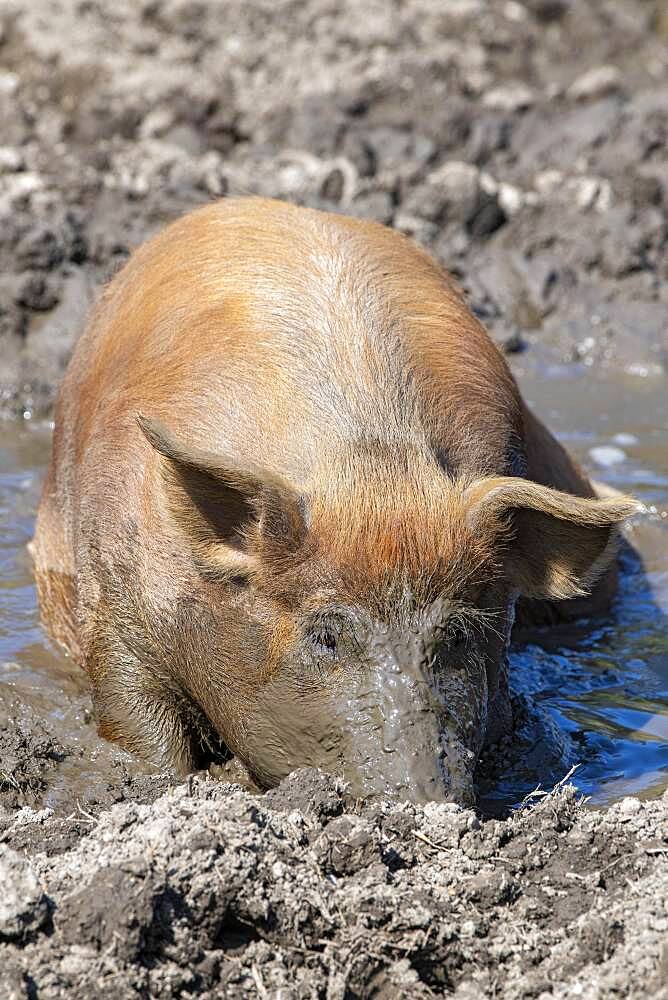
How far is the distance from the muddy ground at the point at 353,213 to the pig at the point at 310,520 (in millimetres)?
251

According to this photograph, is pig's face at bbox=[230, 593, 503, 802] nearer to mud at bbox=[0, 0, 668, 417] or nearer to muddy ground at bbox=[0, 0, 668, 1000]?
muddy ground at bbox=[0, 0, 668, 1000]

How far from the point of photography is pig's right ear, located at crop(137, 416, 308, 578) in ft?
13.2

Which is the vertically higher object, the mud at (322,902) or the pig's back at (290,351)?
the pig's back at (290,351)

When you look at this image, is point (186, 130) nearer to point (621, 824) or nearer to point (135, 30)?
point (135, 30)

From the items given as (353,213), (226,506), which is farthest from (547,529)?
(353,213)

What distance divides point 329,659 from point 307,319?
1.18 meters

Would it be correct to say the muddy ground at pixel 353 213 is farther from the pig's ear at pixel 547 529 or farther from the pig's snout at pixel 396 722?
the pig's ear at pixel 547 529

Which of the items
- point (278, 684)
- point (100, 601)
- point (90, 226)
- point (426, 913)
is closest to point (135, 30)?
point (90, 226)

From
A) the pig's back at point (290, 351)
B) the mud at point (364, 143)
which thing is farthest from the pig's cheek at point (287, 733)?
the mud at point (364, 143)

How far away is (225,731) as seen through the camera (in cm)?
454

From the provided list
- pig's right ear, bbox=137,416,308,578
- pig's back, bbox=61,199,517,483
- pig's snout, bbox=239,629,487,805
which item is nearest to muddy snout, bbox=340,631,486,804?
pig's snout, bbox=239,629,487,805

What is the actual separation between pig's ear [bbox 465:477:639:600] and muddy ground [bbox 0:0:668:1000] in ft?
2.53

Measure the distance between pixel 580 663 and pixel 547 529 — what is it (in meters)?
1.76

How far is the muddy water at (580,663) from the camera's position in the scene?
506 centimetres
